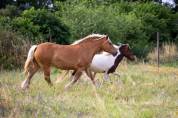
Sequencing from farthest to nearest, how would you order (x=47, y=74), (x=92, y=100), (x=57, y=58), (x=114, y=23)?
(x=114, y=23) → (x=57, y=58) → (x=47, y=74) → (x=92, y=100)

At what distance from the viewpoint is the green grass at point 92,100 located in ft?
28.7

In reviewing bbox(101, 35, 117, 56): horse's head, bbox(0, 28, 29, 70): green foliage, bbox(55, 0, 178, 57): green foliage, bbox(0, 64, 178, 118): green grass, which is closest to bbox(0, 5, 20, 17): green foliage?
bbox(55, 0, 178, 57): green foliage

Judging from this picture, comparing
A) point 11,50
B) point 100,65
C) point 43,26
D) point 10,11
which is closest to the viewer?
point 100,65

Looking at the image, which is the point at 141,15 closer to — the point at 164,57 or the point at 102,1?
the point at 102,1

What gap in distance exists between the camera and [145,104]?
34.7 feet

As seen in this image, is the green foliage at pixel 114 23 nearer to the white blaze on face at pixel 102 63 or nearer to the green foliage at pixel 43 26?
the green foliage at pixel 43 26

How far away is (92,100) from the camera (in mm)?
10633

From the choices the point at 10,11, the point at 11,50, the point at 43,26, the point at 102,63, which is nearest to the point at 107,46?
the point at 102,63

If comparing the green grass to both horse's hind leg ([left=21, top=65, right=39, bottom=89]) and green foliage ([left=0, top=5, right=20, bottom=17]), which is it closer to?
horse's hind leg ([left=21, top=65, right=39, bottom=89])

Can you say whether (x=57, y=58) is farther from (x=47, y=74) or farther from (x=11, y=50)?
(x=11, y=50)

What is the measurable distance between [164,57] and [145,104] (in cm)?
2188

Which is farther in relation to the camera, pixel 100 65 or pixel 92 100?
pixel 100 65

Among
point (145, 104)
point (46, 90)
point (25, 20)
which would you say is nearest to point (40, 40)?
point (25, 20)

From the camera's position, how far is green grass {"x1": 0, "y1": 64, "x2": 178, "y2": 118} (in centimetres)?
874
